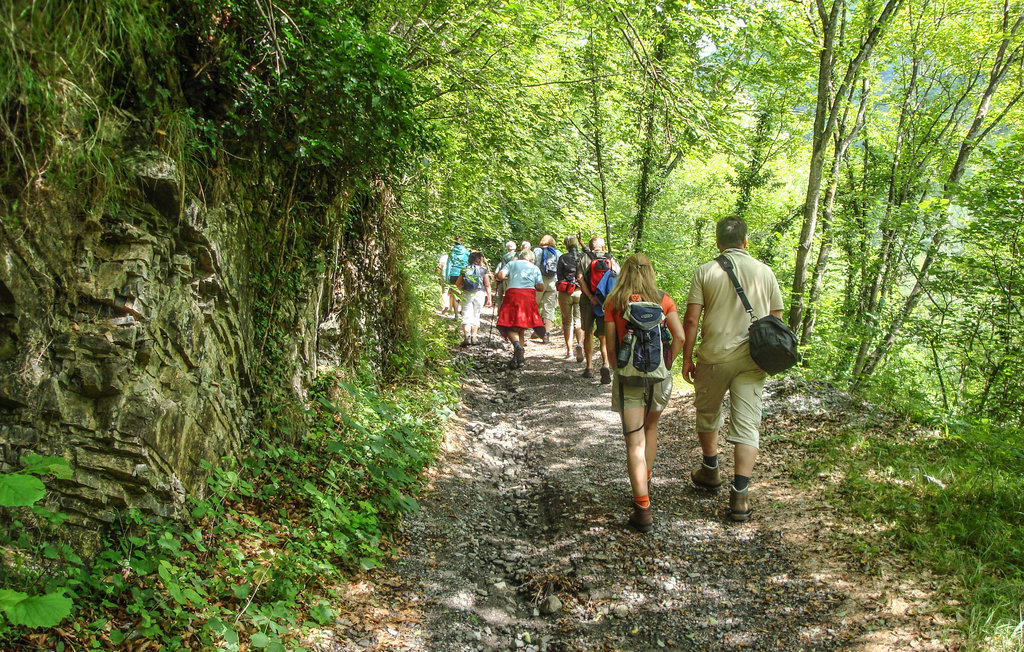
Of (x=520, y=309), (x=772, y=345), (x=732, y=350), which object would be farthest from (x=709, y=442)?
(x=520, y=309)

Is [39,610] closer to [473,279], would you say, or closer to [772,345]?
[772,345]

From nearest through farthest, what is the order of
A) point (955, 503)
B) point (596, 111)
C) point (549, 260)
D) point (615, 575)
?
point (615, 575) → point (955, 503) → point (596, 111) → point (549, 260)

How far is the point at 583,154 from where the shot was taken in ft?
53.3

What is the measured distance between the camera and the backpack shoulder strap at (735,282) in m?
5.09

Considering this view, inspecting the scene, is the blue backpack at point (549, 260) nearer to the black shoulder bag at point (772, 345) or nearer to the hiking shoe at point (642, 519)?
the black shoulder bag at point (772, 345)

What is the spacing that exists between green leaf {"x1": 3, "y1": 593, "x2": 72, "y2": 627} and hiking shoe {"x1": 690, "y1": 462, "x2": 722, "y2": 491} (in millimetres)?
4819

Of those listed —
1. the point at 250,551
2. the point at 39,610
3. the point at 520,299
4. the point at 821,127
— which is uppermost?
the point at 821,127

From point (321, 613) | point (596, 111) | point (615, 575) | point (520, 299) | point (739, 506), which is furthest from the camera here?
point (520, 299)

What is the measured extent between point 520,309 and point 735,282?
601 cm

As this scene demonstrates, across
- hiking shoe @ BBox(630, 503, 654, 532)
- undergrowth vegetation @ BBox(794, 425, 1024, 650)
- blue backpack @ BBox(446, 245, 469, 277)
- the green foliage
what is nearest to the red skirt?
blue backpack @ BBox(446, 245, 469, 277)

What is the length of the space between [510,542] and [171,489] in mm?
2719

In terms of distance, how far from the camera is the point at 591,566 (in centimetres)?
449

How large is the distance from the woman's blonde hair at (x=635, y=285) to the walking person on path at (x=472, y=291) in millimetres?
7177

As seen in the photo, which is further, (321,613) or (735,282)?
(735,282)
